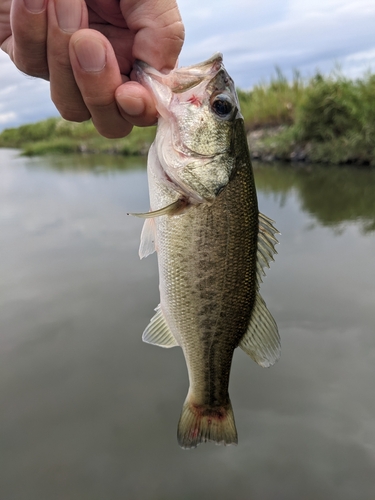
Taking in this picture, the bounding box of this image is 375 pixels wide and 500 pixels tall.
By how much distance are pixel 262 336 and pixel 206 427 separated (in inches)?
18.2

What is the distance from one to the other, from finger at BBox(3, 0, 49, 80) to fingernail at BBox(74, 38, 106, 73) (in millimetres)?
135

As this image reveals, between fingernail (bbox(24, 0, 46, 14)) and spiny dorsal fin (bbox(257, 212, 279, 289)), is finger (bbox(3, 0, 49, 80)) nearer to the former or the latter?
fingernail (bbox(24, 0, 46, 14))

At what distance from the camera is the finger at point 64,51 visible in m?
1.39

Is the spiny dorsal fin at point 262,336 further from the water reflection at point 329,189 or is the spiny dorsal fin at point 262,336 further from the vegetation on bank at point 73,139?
the vegetation on bank at point 73,139

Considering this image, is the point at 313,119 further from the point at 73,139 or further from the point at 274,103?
the point at 73,139

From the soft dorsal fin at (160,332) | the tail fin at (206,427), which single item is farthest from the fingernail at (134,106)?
the tail fin at (206,427)

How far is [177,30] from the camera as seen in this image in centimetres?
159

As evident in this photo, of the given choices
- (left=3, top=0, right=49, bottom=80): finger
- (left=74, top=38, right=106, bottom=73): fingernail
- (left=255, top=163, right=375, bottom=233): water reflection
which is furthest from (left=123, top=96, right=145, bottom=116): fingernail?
(left=255, top=163, right=375, bottom=233): water reflection

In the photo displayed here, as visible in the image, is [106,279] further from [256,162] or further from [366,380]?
[256,162]

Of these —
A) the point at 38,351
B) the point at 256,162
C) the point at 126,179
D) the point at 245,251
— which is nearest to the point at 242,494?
the point at 245,251

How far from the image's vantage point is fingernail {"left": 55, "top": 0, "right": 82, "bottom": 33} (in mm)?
1375

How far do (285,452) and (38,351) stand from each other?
2.19 metres

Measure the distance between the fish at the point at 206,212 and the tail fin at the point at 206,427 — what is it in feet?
1.00

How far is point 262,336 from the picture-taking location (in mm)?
1710
